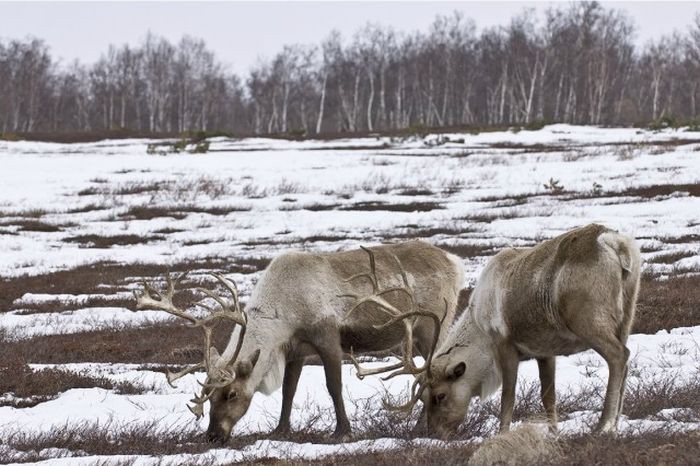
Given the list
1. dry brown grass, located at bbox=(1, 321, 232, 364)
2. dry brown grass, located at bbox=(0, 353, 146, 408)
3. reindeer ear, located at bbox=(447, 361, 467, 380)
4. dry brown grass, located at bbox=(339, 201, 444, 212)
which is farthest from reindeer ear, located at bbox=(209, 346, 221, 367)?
dry brown grass, located at bbox=(339, 201, 444, 212)

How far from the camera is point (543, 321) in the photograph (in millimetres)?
6816

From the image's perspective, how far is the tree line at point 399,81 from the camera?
78.9 m

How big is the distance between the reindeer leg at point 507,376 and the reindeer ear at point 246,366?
198 centimetres

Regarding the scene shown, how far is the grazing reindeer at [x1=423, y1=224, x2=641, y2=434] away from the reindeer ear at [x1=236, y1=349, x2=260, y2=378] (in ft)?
4.73

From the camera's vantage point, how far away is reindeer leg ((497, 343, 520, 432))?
690 cm

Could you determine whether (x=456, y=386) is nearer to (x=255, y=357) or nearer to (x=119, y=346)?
(x=255, y=357)

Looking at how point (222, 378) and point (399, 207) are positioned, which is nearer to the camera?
point (222, 378)

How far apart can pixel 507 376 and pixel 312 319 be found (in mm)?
1881

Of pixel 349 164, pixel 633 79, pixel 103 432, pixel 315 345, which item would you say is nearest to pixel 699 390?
pixel 315 345

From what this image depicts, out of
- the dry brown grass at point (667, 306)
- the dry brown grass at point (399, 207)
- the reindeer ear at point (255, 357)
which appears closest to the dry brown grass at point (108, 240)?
the dry brown grass at point (399, 207)

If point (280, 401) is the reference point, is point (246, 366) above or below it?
above

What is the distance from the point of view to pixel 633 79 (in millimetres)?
95625

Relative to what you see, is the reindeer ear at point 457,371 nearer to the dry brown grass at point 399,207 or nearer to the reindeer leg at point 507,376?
the reindeer leg at point 507,376

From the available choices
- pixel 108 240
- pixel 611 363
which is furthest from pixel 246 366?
pixel 108 240
